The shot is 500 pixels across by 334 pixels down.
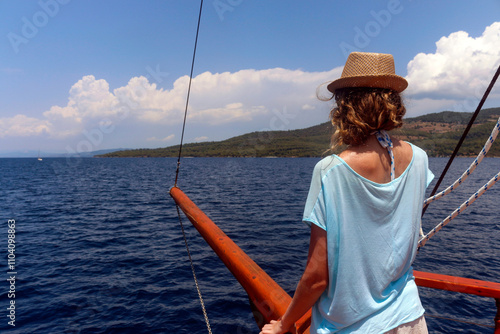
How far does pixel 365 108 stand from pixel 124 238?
50.4 feet

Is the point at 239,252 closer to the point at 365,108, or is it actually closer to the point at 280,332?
the point at 280,332

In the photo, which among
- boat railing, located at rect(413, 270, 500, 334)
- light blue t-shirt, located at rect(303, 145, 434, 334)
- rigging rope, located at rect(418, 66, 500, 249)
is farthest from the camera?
boat railing, located at rect(413, 270, 500, 334)

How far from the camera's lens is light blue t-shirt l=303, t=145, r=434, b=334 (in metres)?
1.19

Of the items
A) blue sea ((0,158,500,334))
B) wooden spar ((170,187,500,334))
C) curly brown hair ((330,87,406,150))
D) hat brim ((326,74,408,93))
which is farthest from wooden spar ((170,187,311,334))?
blue sea ((0,158,500,334))

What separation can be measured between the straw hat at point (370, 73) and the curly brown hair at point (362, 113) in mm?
27

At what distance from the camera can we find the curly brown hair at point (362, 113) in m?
1.29

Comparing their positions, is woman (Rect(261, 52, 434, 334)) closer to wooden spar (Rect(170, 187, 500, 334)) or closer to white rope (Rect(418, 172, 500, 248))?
wooden spar (Rect(170, 187, 500, 334))

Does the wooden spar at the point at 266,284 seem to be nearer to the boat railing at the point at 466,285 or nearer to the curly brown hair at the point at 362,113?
the boat railing at the point at 466,285

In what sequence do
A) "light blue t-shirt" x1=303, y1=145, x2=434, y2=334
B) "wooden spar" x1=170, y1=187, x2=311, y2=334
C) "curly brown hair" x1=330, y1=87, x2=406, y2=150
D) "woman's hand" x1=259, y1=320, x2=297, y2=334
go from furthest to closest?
"wooden spar" x1=170, y1=187, x2=311, y2=334 → "woman's hand" x1=259, y1=320, x2=297, y2=334 → "curly brown hair" x1=330, y1=87, x2=406, y2=150 → "light blue t-shirt" x1=303, y1=145, x2=434, y2=334

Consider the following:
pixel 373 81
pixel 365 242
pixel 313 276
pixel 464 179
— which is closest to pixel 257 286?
pixel 313 276

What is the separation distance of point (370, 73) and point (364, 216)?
0.61 metres

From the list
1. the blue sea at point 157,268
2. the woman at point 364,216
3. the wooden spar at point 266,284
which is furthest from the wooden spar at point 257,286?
the blue sea at point 157,268

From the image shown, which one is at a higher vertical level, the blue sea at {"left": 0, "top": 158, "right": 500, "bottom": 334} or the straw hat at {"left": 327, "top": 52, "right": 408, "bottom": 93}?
the straw hat at {"left": 327, "top": 52, "right": 408, "bottom": 93}

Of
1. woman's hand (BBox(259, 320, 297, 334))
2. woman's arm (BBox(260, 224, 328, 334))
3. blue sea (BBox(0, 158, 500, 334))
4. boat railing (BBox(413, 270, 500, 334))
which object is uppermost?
woman's arm (BBox(260, 224, 328, 334))
